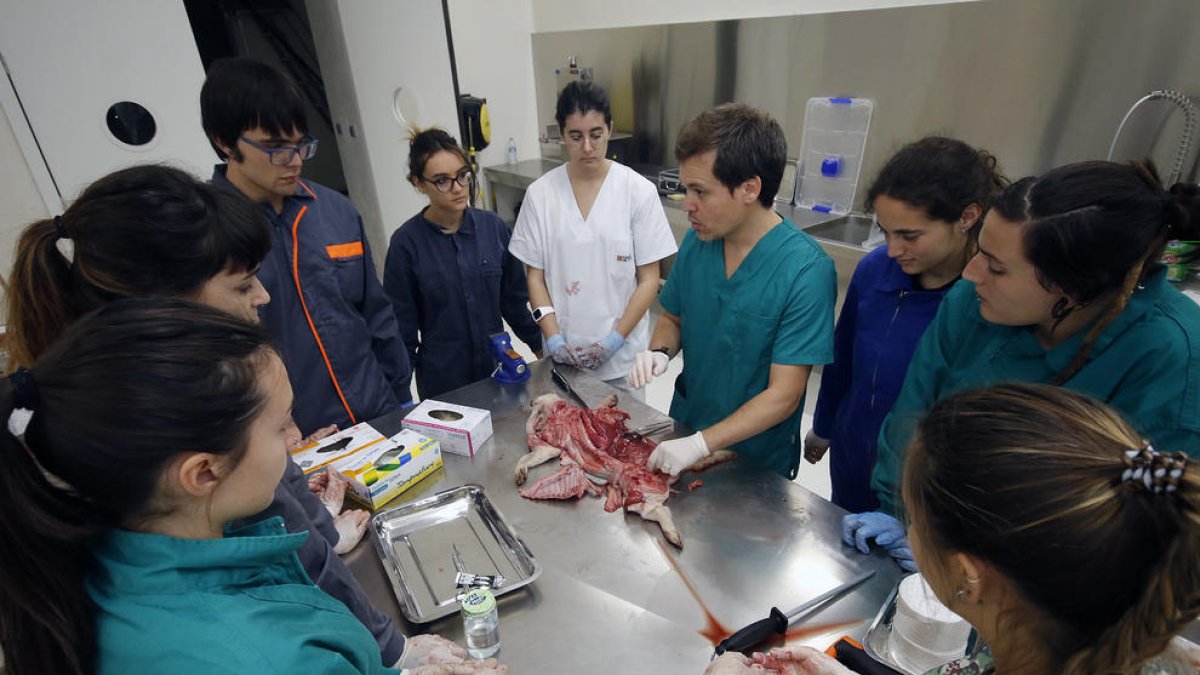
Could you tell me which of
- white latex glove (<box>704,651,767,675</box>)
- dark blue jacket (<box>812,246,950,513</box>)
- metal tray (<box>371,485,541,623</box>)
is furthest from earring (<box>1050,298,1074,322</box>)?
metal tray (<box>371,485,541,623</box>)

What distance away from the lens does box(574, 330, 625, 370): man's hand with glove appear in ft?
8.09

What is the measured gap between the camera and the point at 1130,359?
48.9 inches

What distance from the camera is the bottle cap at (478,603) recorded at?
117 cm

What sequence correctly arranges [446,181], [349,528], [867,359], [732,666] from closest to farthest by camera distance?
[732,666] < [349,528] < [867,359] < [446,181]

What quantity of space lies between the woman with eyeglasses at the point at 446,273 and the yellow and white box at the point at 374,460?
749 mm

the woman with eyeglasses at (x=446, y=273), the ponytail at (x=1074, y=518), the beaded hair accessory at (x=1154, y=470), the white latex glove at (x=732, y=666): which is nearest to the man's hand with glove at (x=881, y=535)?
the white latex glove at (x=732, y=666)

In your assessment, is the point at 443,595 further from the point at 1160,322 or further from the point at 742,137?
the point at 1160,322

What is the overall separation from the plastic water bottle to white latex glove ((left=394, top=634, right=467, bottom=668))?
0.03m

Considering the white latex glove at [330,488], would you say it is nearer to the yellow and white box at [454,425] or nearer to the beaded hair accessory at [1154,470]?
the yellow and white box at [454,425]

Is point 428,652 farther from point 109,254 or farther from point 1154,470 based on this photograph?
point 1154,470

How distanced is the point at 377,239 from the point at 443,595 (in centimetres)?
368

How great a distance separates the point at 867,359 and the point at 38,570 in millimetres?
1951

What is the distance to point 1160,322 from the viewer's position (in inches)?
48.0

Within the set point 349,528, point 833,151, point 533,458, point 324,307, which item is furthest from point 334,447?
point 833,151
